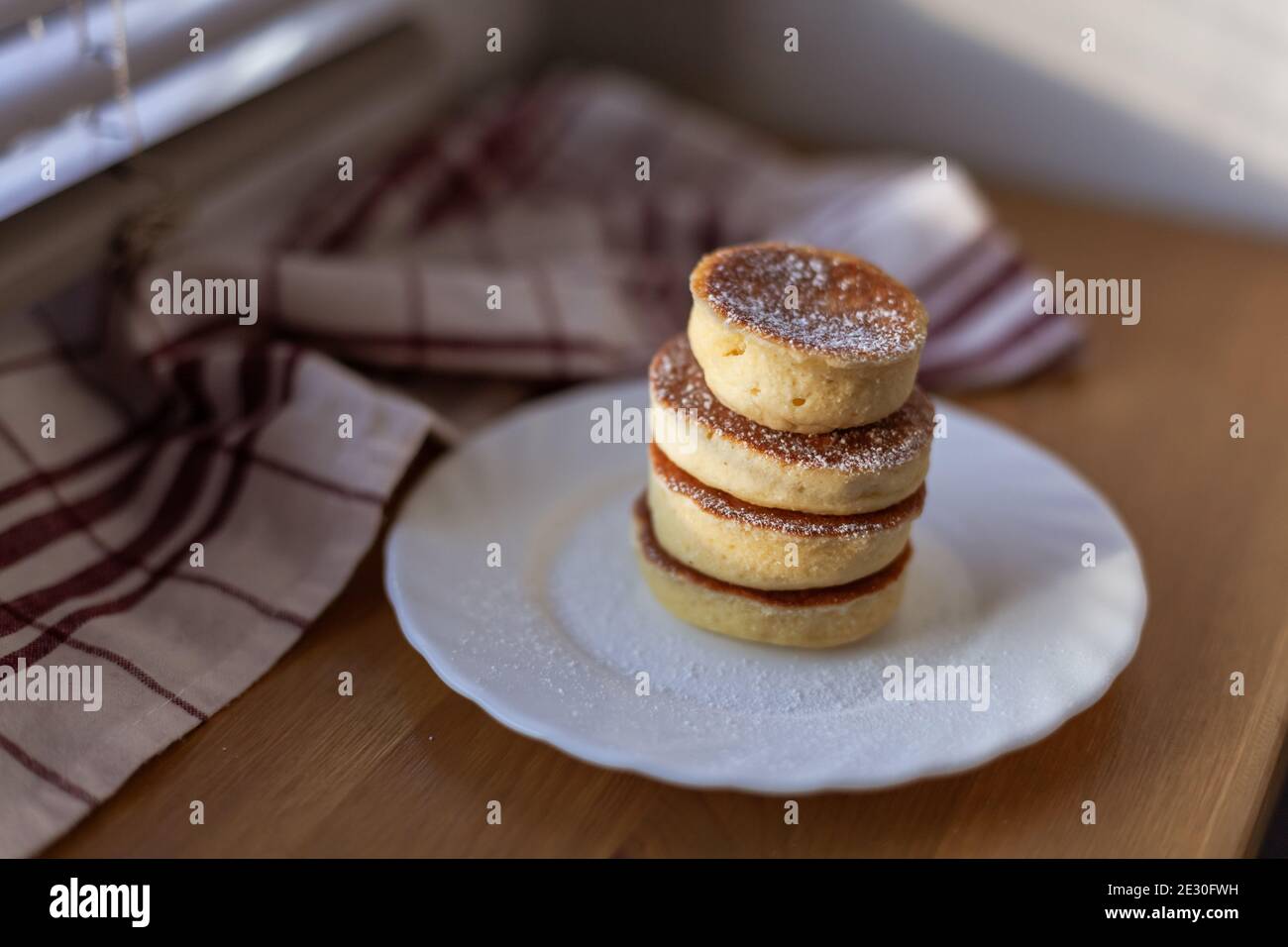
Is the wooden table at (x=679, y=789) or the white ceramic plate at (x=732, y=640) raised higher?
the white ceramic plate at (x=732, y=640)

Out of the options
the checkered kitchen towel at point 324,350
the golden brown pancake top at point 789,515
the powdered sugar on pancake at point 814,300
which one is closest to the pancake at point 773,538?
the golden brown pancake top at point 789,515

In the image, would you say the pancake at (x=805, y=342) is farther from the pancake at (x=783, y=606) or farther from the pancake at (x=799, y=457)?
the pancake at (x=783, y=606)

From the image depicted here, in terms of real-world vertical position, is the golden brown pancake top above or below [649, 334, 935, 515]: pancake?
below

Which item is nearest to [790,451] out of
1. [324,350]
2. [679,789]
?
[679,789]

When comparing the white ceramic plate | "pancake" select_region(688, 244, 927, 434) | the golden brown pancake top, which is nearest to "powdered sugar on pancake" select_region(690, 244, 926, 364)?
"pancake" select_region(688, 244, 927, 434)

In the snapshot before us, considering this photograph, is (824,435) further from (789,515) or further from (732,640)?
(732,640)

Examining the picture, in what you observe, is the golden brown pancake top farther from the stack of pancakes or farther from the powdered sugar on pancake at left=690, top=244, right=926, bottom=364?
the powdered sugar on pancake at left=690, top=244, right=926, bottom=364

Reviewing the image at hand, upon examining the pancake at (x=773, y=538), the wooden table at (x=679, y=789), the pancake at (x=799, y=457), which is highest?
the pancake at (x=799, y=457)

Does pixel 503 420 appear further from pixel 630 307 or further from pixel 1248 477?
pixel 1248 477
